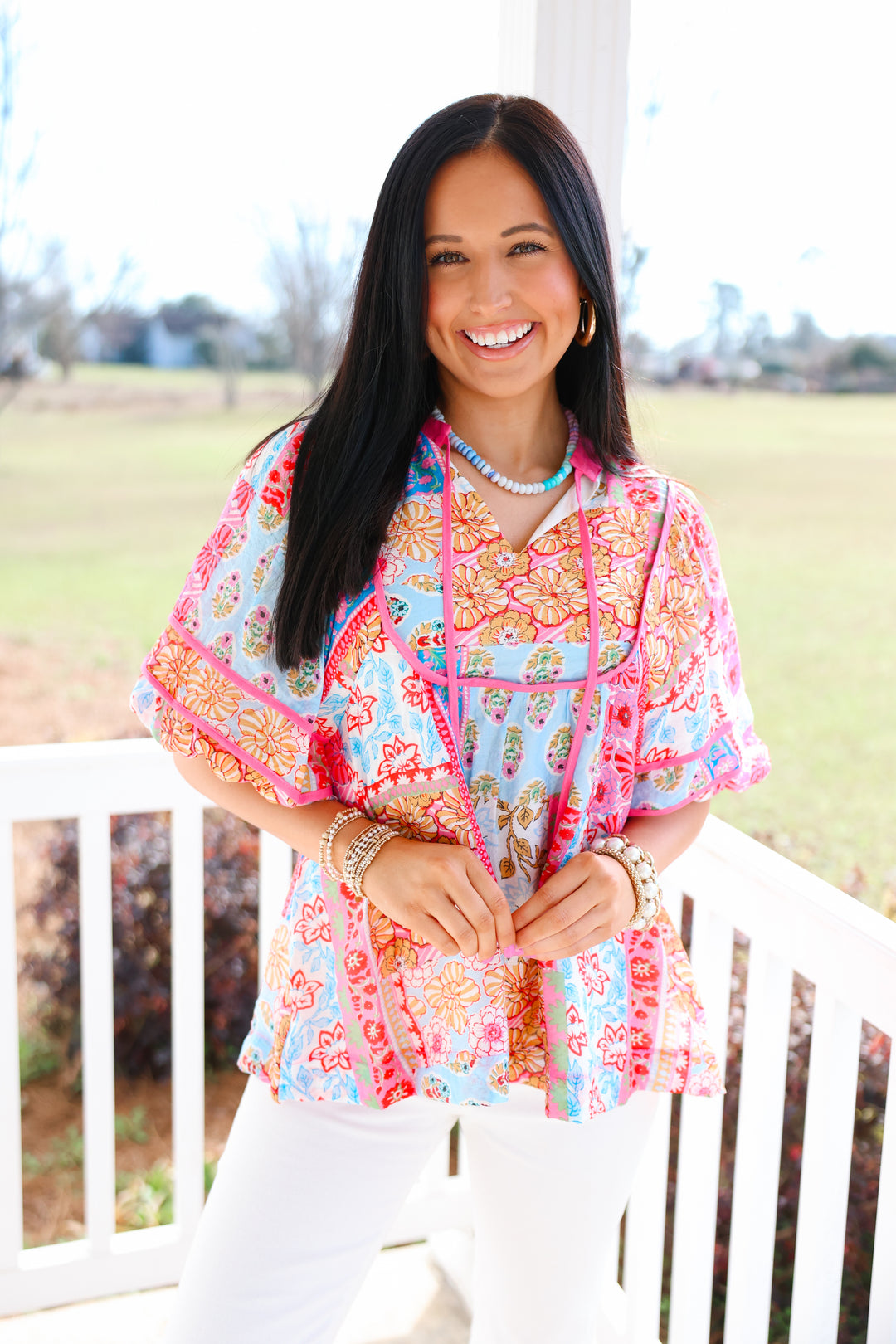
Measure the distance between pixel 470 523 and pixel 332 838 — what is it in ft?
1.15

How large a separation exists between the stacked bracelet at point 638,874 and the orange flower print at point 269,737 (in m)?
0.33

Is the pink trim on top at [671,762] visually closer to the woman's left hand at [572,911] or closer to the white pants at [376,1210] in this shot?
the woman's left hand at [572,911]

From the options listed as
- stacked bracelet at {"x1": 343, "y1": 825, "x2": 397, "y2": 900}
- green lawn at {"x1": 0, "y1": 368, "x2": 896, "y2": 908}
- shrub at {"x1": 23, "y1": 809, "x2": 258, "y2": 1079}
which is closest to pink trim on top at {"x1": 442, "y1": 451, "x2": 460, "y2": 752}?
stacked bracelet at {"x1": 343, "y1": 825, "x2": 397, "y2": 900}

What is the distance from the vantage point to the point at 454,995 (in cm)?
118

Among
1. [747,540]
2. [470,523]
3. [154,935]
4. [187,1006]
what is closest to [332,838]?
[470,523]

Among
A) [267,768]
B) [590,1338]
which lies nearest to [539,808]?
[267,768]

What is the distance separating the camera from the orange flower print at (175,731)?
1.19m

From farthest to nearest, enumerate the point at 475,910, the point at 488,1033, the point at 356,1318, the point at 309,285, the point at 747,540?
the point at 747,540 < the point at 309,285 < the point at 356,1318 < the point at 488,1033 < the point at 475,910

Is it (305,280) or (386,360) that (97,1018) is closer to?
(386,360)

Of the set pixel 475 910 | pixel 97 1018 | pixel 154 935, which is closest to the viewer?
pixel 475 910

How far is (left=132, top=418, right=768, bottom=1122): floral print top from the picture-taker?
1151 mm

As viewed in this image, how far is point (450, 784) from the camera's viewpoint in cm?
114

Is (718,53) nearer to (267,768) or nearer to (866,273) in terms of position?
(866,273)

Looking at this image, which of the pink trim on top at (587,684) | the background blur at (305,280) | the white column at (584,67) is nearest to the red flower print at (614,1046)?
the pink trim on top at (587,684)
